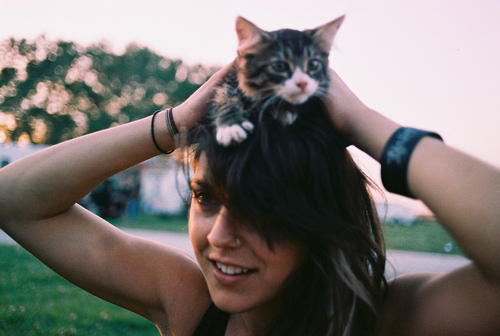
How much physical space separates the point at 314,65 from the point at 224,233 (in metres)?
1.00

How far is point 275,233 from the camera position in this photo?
144cm

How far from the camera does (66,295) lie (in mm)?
5160

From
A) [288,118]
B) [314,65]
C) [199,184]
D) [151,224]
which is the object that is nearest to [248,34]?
[314,65]

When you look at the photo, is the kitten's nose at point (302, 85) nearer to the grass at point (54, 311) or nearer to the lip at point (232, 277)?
the lip at point (232, 277)

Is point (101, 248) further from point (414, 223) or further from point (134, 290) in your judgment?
point (414, 223)

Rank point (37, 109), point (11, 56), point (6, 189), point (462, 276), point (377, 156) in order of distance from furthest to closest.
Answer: point (37, 109) → point (11, 56) → point (6, 189) → point (377, 156) → point (462, 276)

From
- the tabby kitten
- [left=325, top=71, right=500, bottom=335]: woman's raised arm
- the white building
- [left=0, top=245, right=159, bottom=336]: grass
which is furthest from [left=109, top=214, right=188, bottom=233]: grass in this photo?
[left=325, top=71, right=500, bottom=335]: woman's raised arm

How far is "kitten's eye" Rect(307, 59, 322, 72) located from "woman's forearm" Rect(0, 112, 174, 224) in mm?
827

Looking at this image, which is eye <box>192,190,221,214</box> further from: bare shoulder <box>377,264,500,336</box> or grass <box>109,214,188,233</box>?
grass <box>109,214,188,233</box>

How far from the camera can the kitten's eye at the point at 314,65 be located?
180 cm

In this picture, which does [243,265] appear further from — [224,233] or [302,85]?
[302,85]

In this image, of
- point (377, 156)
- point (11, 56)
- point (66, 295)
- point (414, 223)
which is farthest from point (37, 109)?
point (377, 156)

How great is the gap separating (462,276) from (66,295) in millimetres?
5526

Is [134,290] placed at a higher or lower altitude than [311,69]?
lower
